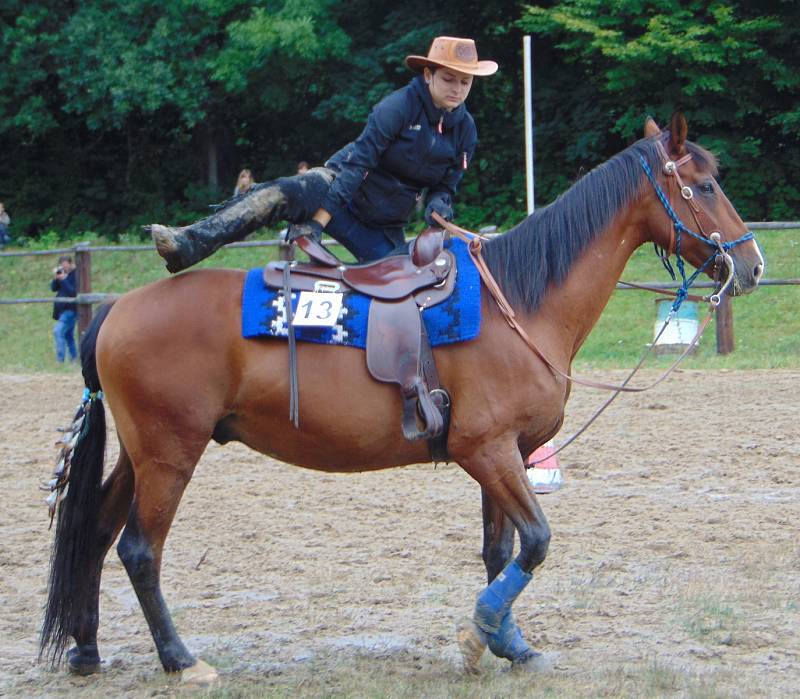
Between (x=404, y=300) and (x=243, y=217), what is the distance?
763 millimetres

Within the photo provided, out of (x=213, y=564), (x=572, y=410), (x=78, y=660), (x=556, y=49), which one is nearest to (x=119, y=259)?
(x=556, y=49)

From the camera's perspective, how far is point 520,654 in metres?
4.73

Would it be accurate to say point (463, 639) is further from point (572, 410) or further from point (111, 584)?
point (572, 410)

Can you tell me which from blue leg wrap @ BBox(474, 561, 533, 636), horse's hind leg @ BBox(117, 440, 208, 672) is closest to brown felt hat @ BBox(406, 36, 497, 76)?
horse's hind leg @ BBox(117, 440, 208, 672)

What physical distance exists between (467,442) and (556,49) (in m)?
20.4

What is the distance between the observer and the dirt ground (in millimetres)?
4910

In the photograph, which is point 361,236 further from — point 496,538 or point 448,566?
point 448,566

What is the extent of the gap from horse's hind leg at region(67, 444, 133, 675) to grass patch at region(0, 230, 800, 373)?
704 cm

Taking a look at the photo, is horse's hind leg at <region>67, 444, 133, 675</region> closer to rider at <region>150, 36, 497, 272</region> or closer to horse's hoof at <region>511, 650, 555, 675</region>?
Answer: rider at <region>150, 36, 497, 272</region>

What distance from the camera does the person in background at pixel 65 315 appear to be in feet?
49.0

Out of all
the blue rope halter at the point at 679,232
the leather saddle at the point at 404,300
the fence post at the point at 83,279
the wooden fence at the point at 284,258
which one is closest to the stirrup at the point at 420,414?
the leather saddle at the point at 404,300

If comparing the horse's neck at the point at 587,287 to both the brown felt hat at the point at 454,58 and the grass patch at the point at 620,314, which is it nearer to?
the brown felt hat at the point at 454,58

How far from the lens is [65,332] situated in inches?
Result: 593

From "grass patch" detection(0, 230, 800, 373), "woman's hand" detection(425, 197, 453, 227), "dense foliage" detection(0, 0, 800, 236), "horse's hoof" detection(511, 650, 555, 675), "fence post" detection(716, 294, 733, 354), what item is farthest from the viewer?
"dense foliage" detection(0, 0, 800, 236)
